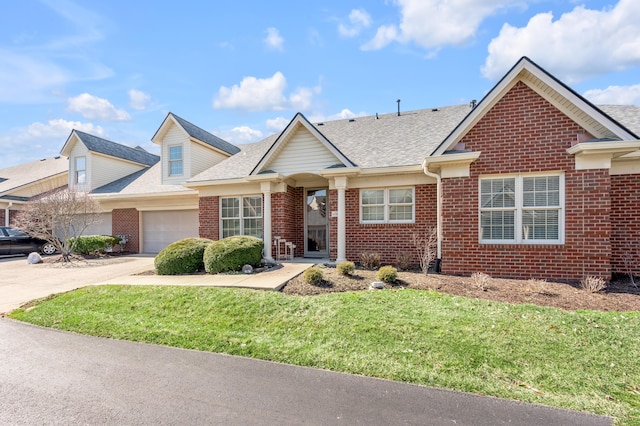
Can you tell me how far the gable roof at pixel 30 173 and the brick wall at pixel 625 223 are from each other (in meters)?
28.2

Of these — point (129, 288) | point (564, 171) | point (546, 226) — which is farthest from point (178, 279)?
point (564, 171)

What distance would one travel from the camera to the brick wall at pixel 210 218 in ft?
43.1

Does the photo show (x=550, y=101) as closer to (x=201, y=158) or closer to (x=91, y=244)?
(x=201, y=158)

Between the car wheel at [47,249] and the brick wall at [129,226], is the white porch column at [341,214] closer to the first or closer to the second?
the brick wall at [129,226]

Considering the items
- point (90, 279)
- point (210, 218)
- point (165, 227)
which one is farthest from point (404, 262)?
point (165, 227)

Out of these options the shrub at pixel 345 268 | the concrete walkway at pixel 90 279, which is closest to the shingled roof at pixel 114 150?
the concrete walkway at pixel 90 279

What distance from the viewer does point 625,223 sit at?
27.6 ft

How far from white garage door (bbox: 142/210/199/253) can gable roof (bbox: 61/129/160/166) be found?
17.4 ft

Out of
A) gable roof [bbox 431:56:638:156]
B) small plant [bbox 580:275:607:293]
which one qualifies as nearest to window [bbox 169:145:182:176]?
gable roof [bbox 431:56:638:156]

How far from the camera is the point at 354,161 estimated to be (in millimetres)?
11125

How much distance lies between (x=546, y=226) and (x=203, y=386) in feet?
29.0

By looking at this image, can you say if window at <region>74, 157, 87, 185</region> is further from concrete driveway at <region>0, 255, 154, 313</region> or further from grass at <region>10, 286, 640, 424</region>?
grass at <region>10, 286, 640, 424</region>

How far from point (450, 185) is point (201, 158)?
11956 millimetres

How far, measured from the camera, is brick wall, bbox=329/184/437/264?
10.3 metres
